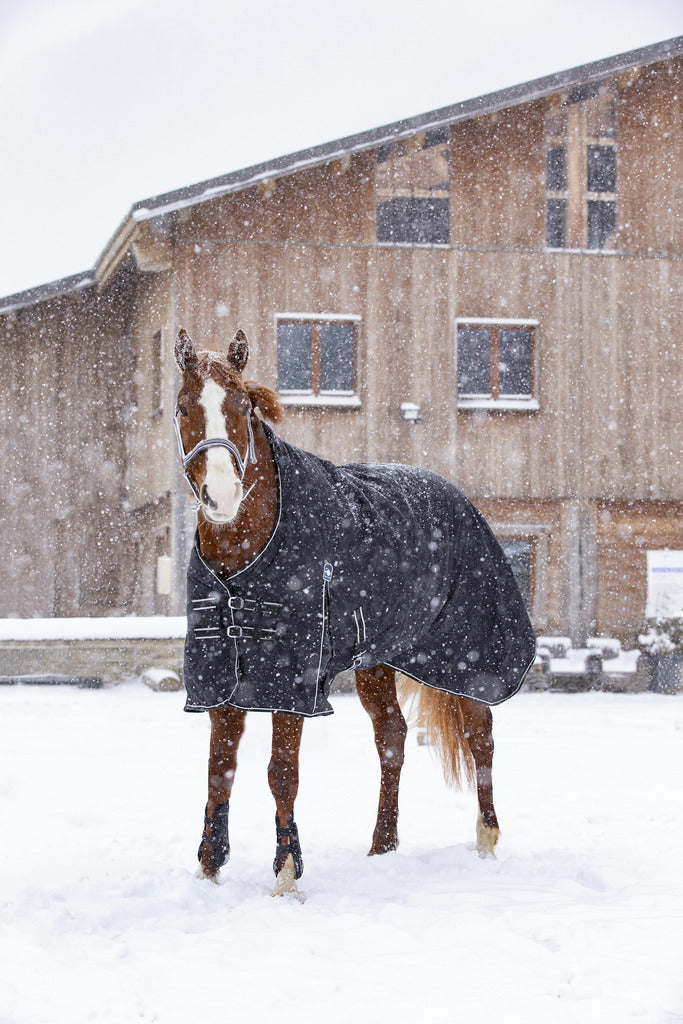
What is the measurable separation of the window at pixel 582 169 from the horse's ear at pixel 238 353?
10.1 metres

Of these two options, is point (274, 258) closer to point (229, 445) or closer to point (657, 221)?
point (657, 221)

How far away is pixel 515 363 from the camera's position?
13.0 m

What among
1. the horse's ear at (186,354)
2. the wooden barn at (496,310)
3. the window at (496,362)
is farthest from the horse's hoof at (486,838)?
the window at (496,362)

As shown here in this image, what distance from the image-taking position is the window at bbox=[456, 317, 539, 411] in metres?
12.8

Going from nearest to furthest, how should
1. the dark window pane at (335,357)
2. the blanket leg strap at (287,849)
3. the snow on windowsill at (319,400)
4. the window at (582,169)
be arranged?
the blanket leg strap at (287,849) → the snow on windowsill at (319,400) → the dark window pane at (335,357) → the window at (582,169)

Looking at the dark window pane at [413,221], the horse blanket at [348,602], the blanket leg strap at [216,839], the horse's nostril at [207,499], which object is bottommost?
the blanket leg strap at [216,839]

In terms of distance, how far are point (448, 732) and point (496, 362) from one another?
871 cm

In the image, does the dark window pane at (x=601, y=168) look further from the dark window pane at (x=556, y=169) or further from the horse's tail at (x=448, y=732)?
the horse's tail at (x=448, y=732)

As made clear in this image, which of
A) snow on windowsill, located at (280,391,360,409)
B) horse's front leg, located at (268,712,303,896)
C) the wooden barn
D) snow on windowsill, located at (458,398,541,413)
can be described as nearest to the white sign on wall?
the wooden barn

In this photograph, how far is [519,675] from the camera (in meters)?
4.87

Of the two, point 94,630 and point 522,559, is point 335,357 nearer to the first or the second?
point 522,559

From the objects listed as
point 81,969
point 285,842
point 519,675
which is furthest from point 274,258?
point 81,969

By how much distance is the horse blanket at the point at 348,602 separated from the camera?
12.4ft

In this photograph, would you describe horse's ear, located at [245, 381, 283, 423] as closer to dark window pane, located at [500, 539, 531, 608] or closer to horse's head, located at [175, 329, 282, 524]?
horse's head, located at [175, 329, 282, 524]
